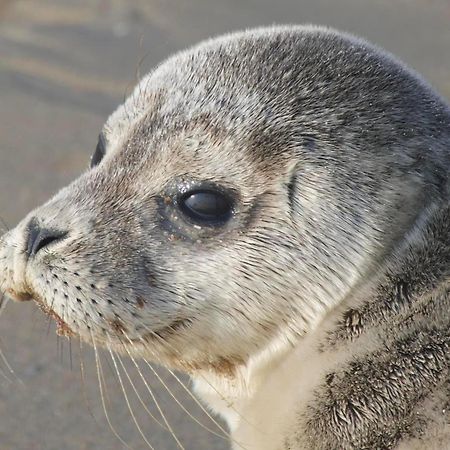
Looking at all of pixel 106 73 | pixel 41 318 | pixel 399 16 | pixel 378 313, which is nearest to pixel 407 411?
pixel 378 313

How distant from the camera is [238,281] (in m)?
2.76

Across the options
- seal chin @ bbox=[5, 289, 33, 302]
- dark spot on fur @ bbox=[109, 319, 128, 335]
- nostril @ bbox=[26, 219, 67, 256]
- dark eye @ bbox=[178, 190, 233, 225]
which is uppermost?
dark eye @ bbox=[178, 190, 233, 225]

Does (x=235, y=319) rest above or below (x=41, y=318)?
above

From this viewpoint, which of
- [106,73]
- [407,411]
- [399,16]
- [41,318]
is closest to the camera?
[407,411]

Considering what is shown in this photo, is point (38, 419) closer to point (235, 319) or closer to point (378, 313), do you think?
point (235, 319)

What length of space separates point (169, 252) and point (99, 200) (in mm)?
247

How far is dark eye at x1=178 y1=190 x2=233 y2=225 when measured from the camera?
2818mm

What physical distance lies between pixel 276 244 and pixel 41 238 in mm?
621

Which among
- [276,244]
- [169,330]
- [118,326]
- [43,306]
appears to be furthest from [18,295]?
[276,244]

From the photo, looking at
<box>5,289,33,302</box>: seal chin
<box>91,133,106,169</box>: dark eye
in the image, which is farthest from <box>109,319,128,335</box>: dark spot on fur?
<box>91,133,106,169</box>: dark eye

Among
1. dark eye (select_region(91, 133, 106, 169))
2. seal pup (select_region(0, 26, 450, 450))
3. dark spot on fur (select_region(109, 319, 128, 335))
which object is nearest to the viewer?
seal pup (select_region(0, 26, 450, 450))

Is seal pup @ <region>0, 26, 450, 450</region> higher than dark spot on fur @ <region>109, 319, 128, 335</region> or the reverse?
higher

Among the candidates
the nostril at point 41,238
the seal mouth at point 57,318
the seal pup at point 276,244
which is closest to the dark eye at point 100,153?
the seal pup at point 276,244

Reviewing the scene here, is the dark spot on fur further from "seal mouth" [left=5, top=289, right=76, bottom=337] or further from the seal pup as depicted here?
"seal mouth" [left=5, top=289, right=76, bottom=337]
